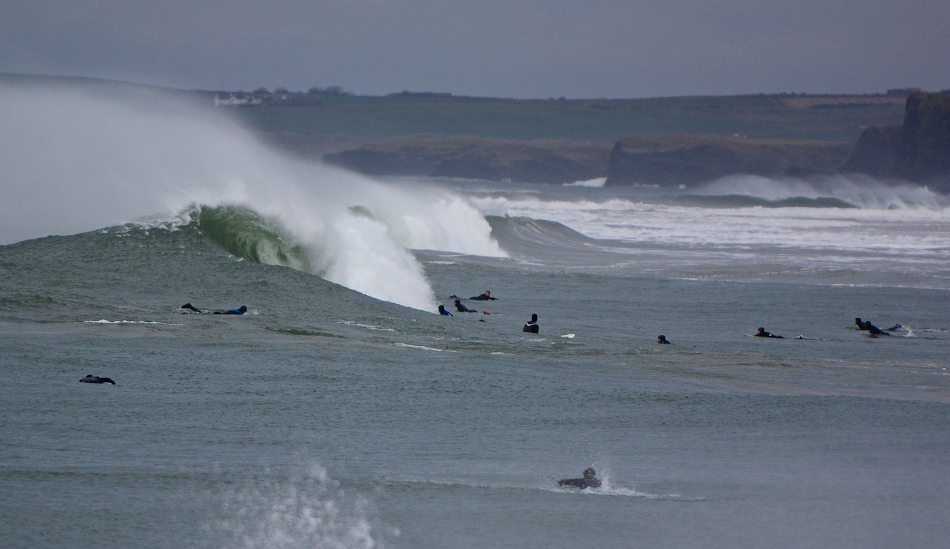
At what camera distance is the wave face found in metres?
19.1

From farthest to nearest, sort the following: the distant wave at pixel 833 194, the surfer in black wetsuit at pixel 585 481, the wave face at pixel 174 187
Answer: the distant wave at pixel 833 194
the wave face at pixel 174 187
the surfer in black wetsuit at pixel 585 481

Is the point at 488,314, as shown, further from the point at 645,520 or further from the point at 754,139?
the point at 754,139

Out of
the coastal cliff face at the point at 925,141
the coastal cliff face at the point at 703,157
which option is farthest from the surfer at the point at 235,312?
the coastal cliff face at the point at 703,157

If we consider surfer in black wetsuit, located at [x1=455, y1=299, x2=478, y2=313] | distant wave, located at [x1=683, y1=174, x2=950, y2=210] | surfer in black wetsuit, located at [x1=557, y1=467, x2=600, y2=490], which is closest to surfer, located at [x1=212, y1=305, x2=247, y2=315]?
surfer in black wetsuit, located at [x1=455, y1=299, x2=478, y2=313]

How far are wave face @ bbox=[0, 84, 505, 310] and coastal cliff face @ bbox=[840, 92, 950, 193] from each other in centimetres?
8844

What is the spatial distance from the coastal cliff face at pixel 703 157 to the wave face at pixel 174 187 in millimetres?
123433

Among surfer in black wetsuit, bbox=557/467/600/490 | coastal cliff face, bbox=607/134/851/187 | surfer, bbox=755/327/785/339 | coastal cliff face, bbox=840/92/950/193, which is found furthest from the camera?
coastal cliff face, bbox=607/134/851/187

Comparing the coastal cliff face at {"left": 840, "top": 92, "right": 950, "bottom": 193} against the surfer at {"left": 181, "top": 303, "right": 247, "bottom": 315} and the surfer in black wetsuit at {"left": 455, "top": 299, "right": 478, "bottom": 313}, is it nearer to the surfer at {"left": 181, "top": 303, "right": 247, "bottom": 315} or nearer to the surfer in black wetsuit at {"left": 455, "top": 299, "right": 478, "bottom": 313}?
the surfer in black wetsuit at {"left": 455, "top": 299, "right": 478, "bottom": 313}

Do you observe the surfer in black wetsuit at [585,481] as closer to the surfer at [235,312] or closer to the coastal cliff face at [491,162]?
the surfer at [235,312]

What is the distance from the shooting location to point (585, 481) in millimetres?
7129

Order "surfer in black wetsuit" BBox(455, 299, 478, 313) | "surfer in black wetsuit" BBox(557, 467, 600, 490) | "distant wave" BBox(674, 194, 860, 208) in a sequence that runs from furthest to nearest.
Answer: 1. "distant wave" BBox(674, 194, 860, 208)
2. "surfer in black wetsuit" BBox(455, 299, 478, 313)
3. "surfer in black wetsuit" BBox(557, 467, 600, 490)

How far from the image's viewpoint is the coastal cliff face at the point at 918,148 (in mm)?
103000

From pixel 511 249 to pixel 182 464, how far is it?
2716 cm

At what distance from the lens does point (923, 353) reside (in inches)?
543
